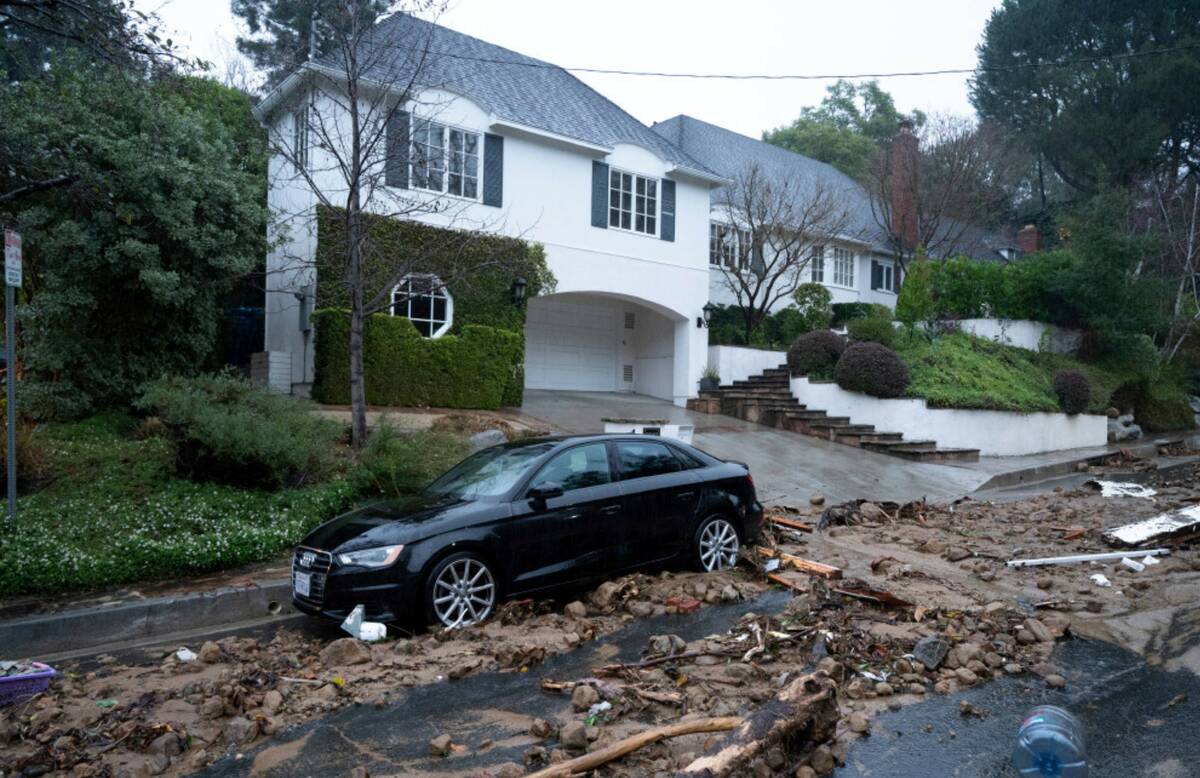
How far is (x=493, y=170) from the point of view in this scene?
1727 cm

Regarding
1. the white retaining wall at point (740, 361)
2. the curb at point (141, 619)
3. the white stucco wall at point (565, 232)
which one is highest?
the white stucco wall at point (565, 232)

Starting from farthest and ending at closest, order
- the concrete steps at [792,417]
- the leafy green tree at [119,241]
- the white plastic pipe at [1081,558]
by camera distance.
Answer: the concrete steps at [792,417]
the leafy green tree at [119,241]
the white plastic pipe at [1081,558]

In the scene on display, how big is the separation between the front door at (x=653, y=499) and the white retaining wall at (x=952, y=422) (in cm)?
1130

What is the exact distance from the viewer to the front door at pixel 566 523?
6.30 metres

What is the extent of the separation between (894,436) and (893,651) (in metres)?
12.9

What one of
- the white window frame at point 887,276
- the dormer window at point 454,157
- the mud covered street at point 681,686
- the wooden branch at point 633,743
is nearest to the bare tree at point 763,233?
the white window frame at point 887,276

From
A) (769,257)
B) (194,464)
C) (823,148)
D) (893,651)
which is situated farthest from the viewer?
(823,148)

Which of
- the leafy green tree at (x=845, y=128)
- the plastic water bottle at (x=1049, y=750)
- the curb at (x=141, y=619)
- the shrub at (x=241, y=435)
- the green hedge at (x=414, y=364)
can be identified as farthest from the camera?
the leafy green tree at (x=845, y=128)

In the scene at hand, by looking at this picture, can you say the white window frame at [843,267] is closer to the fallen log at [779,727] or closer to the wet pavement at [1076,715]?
the wet pavement at [1076,715]

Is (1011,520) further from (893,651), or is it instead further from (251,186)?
(251,186)

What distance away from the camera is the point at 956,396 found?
1745 cm

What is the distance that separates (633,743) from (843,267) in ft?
88.4

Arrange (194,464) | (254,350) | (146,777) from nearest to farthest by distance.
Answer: (146,777), (194,464), (254,350)

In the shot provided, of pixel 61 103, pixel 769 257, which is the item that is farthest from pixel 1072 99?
pixel 61 103
